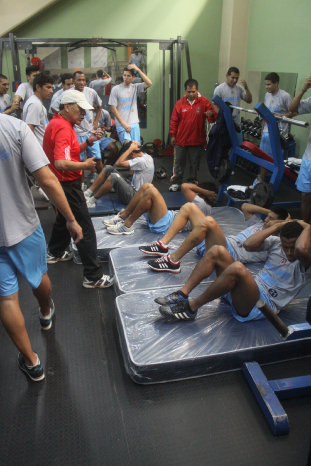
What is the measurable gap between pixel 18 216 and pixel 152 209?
1.88 m

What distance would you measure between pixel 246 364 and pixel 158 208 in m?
1.78

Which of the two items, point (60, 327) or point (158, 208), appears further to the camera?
point (158, 208)

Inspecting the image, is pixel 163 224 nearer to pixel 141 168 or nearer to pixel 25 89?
pixel 141 168

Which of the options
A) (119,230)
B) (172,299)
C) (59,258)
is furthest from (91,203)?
(172,299)

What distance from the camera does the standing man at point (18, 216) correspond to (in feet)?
5.91

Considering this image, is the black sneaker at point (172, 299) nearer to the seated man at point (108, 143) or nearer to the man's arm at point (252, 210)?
the man's arm at point (252, 210)

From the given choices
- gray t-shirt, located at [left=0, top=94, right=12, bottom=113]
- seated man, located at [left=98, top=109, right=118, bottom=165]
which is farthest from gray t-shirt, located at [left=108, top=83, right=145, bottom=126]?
gray t-shirt, located at [left=0, top=94, right=12, bottom=113]

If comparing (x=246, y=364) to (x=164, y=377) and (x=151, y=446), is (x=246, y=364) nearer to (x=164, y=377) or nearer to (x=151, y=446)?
(x=164, y=377)

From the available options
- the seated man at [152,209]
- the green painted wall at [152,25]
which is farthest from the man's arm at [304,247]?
the green painted wall at [152,25]

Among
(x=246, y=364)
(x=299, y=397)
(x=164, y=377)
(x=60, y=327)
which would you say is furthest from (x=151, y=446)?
(x=60, y=327)

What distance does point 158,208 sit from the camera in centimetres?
365

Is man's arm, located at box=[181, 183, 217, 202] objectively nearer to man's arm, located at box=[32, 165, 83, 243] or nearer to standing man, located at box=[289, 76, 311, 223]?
standing man, located at box=[289, 76, 311, 223]

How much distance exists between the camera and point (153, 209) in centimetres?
367

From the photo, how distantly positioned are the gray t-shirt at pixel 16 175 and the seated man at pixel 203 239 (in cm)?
134
